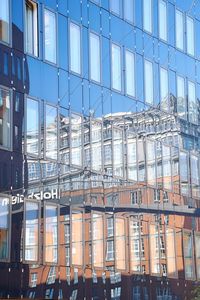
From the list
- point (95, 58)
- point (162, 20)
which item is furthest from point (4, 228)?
point (162, 20)

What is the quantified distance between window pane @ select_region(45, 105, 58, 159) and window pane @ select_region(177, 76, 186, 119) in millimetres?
10979

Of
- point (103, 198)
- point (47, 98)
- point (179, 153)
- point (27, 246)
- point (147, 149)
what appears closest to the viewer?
point (27, 246)

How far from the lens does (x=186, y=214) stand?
40625mm

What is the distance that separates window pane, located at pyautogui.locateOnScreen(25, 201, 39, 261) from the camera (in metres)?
29.0

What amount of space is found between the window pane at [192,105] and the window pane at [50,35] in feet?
39.5

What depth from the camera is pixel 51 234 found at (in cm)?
3030

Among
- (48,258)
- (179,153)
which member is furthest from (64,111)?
(179,153)

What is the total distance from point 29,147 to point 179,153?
12520 millimetres

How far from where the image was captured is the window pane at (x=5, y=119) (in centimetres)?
2872

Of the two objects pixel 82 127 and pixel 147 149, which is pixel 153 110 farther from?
pixel 82 127

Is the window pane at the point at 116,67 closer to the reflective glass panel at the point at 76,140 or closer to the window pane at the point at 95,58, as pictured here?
the window pane at the point at 95,58

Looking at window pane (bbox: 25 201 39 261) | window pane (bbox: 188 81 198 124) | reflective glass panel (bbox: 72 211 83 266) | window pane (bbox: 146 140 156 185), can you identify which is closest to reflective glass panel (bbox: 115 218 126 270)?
reflective glass panel (bbox: 72 211 83 266)

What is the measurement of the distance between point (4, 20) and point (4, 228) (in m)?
7.25

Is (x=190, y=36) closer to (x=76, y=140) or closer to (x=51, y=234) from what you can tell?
(x=76, y=140)
